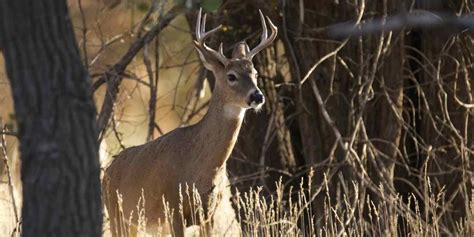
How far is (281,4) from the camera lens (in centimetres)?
1111

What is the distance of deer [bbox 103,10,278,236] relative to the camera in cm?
909

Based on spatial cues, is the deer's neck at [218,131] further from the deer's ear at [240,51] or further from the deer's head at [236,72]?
the deer's ear at [240,51]

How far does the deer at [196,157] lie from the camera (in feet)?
29.8

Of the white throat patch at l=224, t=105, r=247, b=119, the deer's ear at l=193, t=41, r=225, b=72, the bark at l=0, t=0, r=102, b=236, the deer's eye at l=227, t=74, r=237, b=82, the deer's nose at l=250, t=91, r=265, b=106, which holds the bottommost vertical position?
the bark at l=0, t=0, r=102, b=236

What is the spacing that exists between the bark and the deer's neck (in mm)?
4174

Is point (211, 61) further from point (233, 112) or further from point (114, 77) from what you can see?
point (114, 77)

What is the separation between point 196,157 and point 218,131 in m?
0.26

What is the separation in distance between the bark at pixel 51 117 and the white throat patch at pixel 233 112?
14.6 ft

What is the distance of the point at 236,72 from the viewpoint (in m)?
9.80

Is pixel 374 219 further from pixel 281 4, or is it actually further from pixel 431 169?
pixel 281 4

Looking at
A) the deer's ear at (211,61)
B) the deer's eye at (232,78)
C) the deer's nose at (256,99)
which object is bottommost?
the deer's nose at (256,99)

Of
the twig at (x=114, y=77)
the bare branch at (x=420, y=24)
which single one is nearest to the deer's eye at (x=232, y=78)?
the bare branch at (x=420, y=24)

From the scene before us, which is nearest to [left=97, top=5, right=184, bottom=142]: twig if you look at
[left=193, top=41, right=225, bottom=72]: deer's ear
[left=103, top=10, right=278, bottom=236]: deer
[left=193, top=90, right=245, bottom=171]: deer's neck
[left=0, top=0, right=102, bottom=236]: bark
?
[left=193, top=41, right=225, bottom=72]: deer's ear

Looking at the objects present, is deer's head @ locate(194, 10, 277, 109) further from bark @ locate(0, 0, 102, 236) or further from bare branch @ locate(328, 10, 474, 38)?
bark @ locate(0, 0, 102, 236)
